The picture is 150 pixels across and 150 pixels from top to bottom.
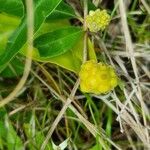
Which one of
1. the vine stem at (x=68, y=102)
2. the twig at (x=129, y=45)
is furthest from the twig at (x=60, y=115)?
the twig at (x=129, y=45)

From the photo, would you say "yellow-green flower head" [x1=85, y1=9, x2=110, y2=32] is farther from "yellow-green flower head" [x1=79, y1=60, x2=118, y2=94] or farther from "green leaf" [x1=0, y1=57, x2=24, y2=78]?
"green leaf" [x1=0, y1=57, x2=24, y2=78]

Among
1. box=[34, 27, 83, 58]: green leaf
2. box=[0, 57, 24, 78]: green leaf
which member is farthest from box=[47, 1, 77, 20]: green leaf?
box=[0, 57, 24, 78]: green leaf

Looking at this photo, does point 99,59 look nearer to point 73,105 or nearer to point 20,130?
point 73,105

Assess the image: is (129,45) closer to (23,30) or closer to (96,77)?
(96,77)

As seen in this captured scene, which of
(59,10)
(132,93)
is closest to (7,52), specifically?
(59,10)

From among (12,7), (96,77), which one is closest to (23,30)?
(12,7)
